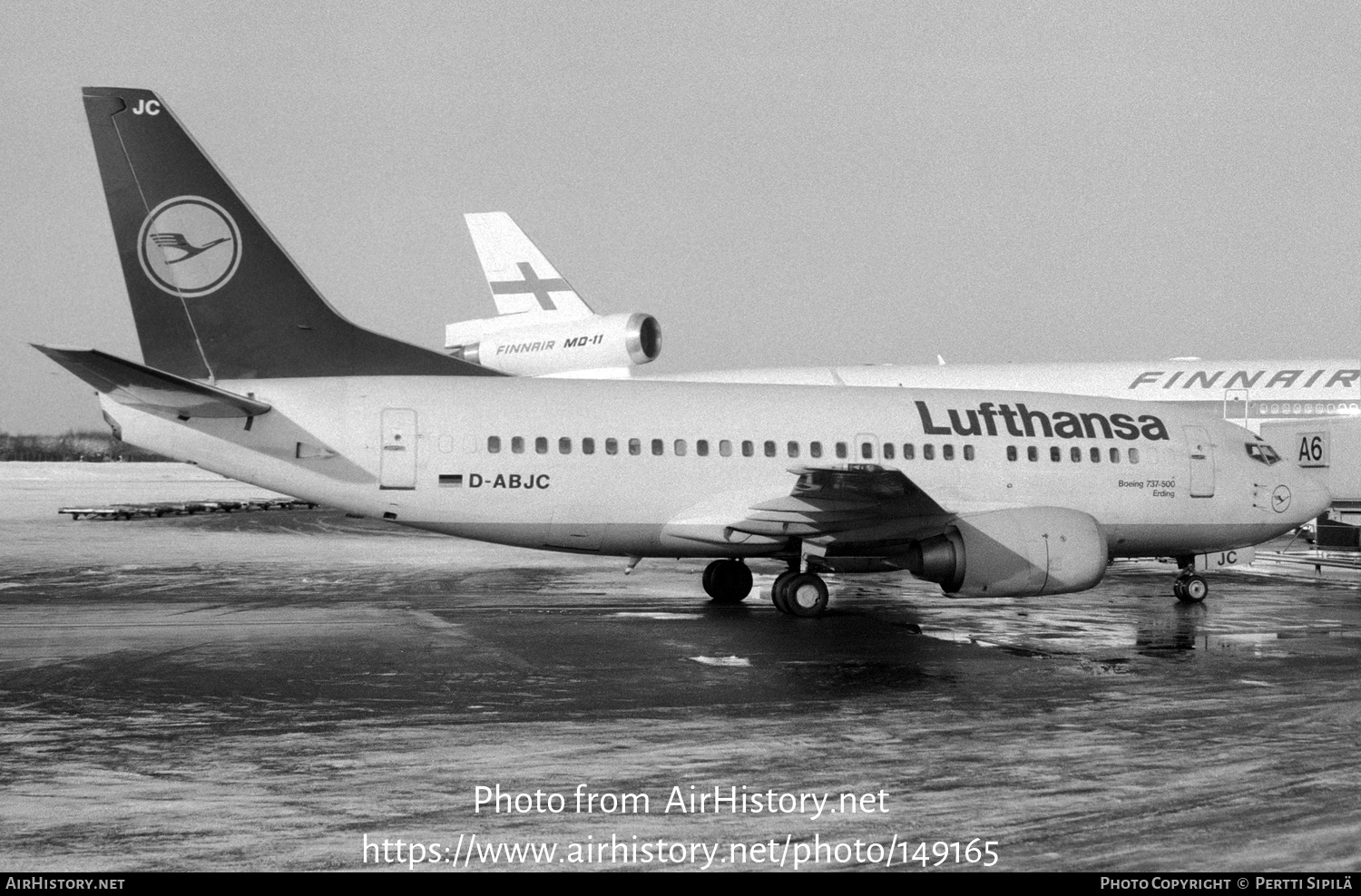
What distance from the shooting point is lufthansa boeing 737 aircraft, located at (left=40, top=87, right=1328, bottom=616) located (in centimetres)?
1508

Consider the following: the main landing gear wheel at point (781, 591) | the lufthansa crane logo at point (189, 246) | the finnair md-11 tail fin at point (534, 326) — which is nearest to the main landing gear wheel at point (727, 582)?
the main landing gear wheel at point (781, 591)

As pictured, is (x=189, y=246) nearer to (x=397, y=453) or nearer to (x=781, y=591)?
(x=397, y=453)

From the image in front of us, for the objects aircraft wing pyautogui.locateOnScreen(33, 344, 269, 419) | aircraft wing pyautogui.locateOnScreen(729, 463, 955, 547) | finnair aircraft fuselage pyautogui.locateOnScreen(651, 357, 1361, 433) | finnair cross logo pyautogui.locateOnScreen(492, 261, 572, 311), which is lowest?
aircraft wing pyautogui.locateOnScreen(729, 463, 955, 547)

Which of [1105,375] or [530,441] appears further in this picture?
[1105,375]

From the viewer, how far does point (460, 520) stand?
51.9ft

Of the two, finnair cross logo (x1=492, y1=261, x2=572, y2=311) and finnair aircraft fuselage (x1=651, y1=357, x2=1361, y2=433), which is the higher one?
finnair cross logo (x1=492, y1=261, x2=572, y2=311)

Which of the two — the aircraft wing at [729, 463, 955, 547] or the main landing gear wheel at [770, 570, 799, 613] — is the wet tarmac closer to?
the main landing gear wheel at [770, 570, 799, 613]

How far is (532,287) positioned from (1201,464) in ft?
60.5

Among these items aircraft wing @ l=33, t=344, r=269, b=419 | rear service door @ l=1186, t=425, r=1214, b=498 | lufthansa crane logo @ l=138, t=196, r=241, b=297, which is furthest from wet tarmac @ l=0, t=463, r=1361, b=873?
lufthansa crane logo @ l=138, t=196, r=241, b=297

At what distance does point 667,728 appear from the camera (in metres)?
9.23

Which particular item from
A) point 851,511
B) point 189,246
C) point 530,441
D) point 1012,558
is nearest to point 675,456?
point 530,441

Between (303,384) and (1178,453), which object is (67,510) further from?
(1178,453)

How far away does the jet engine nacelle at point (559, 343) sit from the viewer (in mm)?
27781

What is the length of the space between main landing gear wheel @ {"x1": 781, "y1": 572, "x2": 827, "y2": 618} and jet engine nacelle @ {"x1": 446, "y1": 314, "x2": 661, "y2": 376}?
40.3 feet
